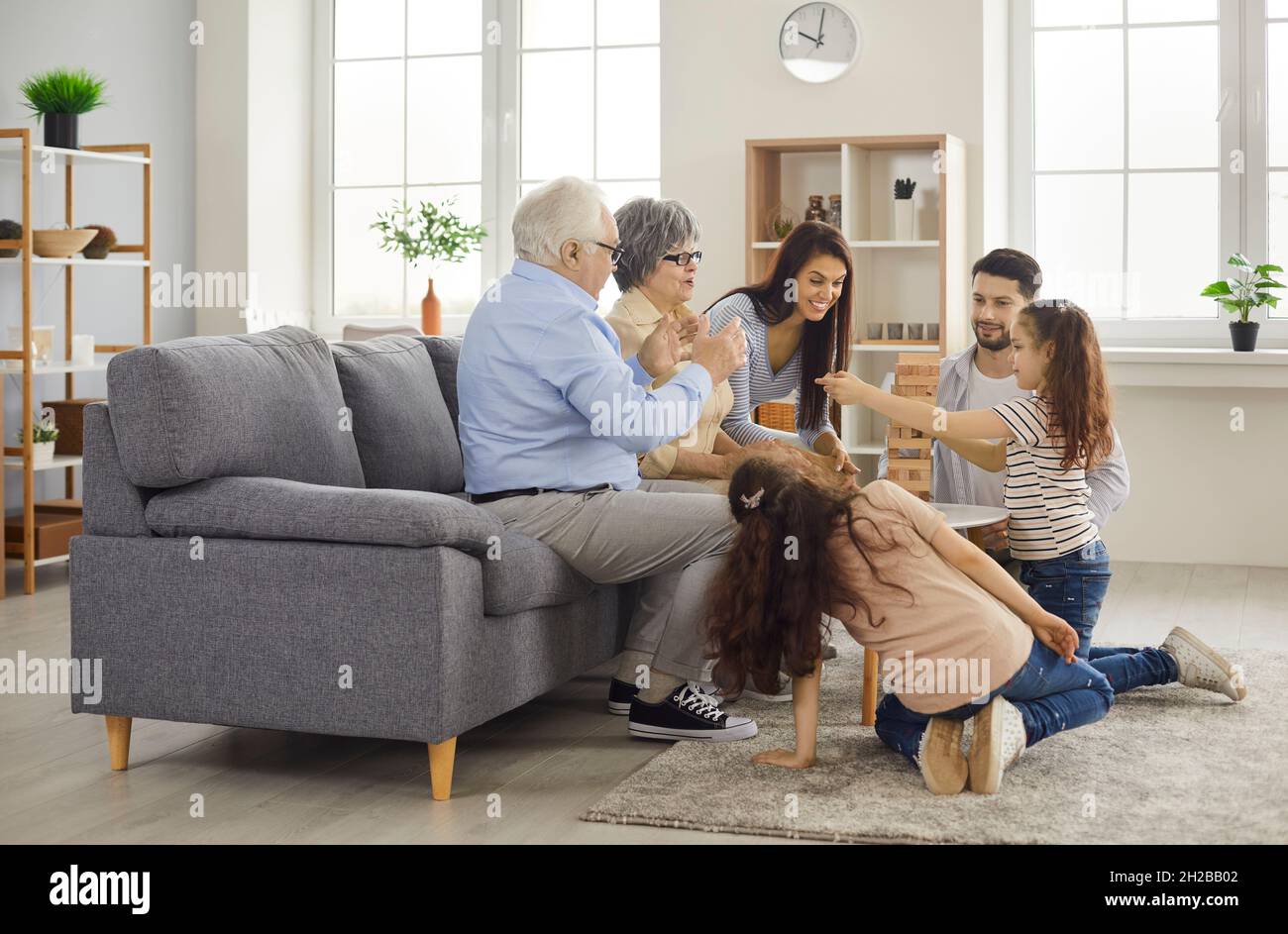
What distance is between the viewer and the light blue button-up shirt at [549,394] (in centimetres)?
295

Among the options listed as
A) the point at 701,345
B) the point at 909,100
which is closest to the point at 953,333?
the point at 909,100

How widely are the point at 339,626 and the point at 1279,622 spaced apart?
3063mm

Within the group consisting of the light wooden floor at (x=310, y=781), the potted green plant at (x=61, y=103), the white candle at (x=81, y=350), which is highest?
the potted green plant at (x=61, y=103)

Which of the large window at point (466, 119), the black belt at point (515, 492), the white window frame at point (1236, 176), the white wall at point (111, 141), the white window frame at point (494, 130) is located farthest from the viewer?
the white window frame at point (494, 130)

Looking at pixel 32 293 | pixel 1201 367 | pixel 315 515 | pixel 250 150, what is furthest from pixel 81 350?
pixel 1201 367

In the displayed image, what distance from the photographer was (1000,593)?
2.76 m

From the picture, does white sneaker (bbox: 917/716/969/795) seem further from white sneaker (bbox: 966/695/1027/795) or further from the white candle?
the white candle

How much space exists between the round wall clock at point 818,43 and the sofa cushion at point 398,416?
8.41ft

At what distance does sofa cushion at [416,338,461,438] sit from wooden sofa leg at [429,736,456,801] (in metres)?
1.28

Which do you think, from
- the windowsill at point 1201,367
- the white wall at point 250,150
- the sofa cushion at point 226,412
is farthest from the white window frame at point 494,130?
the sofa cushion at point 226,412

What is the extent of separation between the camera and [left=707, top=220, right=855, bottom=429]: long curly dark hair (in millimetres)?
3758

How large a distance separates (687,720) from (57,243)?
126 inches

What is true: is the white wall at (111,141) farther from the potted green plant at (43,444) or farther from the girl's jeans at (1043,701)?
the girl's jeans at (1043,701)
